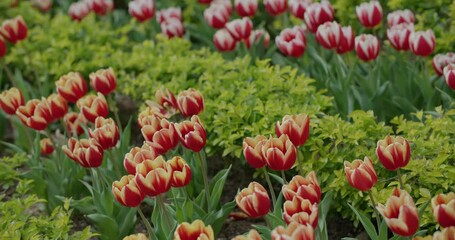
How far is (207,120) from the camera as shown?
410 centimetres

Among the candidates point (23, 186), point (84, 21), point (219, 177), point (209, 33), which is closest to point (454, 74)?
point (219, 177)

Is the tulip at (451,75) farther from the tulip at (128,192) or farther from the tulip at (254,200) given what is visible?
the tulip at (128,192)

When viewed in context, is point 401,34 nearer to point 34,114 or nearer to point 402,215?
point 402,215

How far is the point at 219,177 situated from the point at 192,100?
Answer: 1.62 ft

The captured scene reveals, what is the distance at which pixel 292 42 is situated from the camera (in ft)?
13.8

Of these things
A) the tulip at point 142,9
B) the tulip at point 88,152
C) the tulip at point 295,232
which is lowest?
the tulip at point 142,9

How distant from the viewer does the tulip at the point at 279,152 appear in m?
2.81

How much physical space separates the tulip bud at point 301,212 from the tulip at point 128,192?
608 millimetres

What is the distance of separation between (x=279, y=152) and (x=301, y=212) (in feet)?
1.21

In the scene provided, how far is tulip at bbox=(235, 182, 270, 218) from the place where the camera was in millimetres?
2666

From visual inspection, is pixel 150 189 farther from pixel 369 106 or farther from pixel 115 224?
pixel 369 106

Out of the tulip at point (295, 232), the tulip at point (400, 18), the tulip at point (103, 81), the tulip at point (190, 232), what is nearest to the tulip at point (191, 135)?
the tulip at point (190, 232)

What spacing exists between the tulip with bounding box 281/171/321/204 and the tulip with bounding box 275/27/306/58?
5.32ft

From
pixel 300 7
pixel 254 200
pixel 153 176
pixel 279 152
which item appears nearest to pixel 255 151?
pixel 279 152
